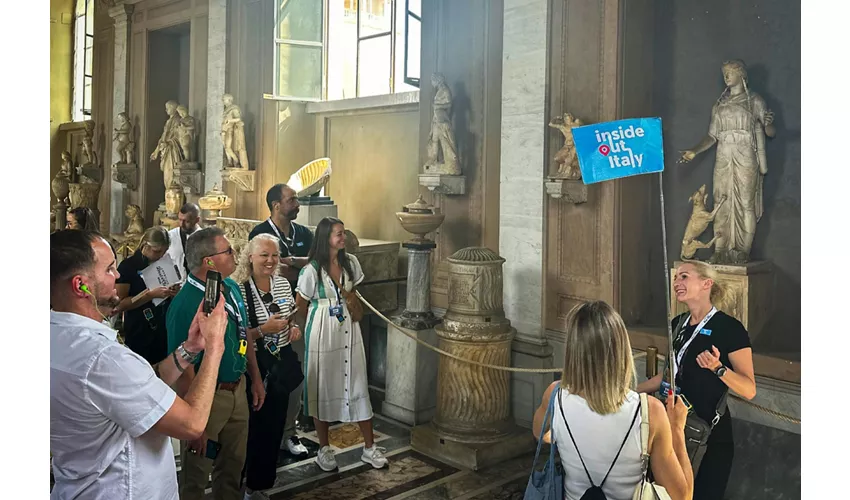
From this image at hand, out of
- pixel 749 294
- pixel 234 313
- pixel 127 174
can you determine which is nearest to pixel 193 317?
pixel 234 313

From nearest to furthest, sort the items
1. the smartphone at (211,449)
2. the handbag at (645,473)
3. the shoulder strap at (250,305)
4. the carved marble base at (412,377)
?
the handbag at (645,473)
the smartphone at (211,449)
the shoulder strap at (250,305)
the carved marble base at (412,377)

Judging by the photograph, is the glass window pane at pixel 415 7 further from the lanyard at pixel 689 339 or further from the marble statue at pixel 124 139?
the lanyard at pixel 689 339

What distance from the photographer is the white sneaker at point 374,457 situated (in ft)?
17.0

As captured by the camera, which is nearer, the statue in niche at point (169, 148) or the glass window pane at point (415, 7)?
the glass window pane at point (415, 7)

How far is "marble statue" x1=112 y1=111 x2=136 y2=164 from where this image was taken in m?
10.4

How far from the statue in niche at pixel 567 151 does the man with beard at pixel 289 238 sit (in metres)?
1.98

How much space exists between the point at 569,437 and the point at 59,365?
153cm

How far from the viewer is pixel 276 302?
428 centimetres

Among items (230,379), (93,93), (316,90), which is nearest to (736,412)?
(230,379)

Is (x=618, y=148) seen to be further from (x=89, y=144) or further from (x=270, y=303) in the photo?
(x=89, y=144)

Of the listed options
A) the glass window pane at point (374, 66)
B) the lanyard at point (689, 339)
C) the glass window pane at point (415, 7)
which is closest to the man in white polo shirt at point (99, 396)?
the lanyard at point (689, 339)

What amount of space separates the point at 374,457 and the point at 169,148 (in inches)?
260

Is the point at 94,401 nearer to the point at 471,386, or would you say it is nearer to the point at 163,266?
the point at 163,266

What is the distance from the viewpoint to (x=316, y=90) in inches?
390
